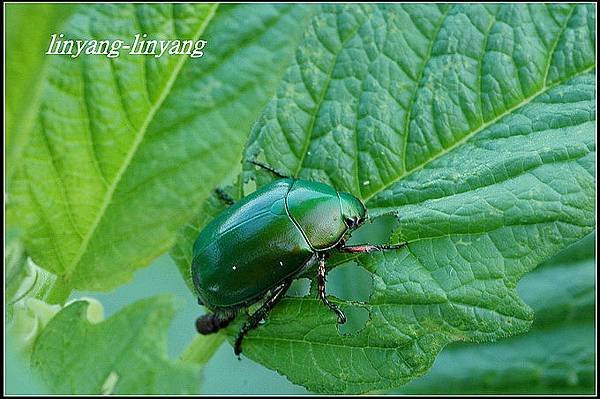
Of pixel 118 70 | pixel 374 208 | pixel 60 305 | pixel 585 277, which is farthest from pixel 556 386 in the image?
pixel 118 70

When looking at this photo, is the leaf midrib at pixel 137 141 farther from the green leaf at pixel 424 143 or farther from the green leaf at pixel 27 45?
the green leaf at pixel 424 143

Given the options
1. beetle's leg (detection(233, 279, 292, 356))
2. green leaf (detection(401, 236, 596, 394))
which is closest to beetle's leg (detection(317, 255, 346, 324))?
beetle's leg (detection(233, 279, 292, 356))

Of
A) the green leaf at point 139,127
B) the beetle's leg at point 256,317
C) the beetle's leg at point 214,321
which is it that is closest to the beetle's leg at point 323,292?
the beetle's leg at point 256,317

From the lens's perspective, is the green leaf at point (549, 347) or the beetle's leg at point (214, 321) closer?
the beetle's leg at point (214, 321)

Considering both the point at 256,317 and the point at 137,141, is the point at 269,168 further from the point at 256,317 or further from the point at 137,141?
the point at 137,141

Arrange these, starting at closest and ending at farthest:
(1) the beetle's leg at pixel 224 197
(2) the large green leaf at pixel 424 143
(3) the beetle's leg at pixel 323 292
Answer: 1. (2) the large green leaf at pixel 424 143
2. (3) the beetle's leg at pixel 323 292
3. (1) the beetle's leg at pixel 224 197

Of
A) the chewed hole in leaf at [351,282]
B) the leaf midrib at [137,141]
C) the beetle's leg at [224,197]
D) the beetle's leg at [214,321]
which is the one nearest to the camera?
the leaf midrib at [137,141]

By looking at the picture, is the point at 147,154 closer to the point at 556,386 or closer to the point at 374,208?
the point at 374,208

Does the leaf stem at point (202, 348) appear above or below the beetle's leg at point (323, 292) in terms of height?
below
